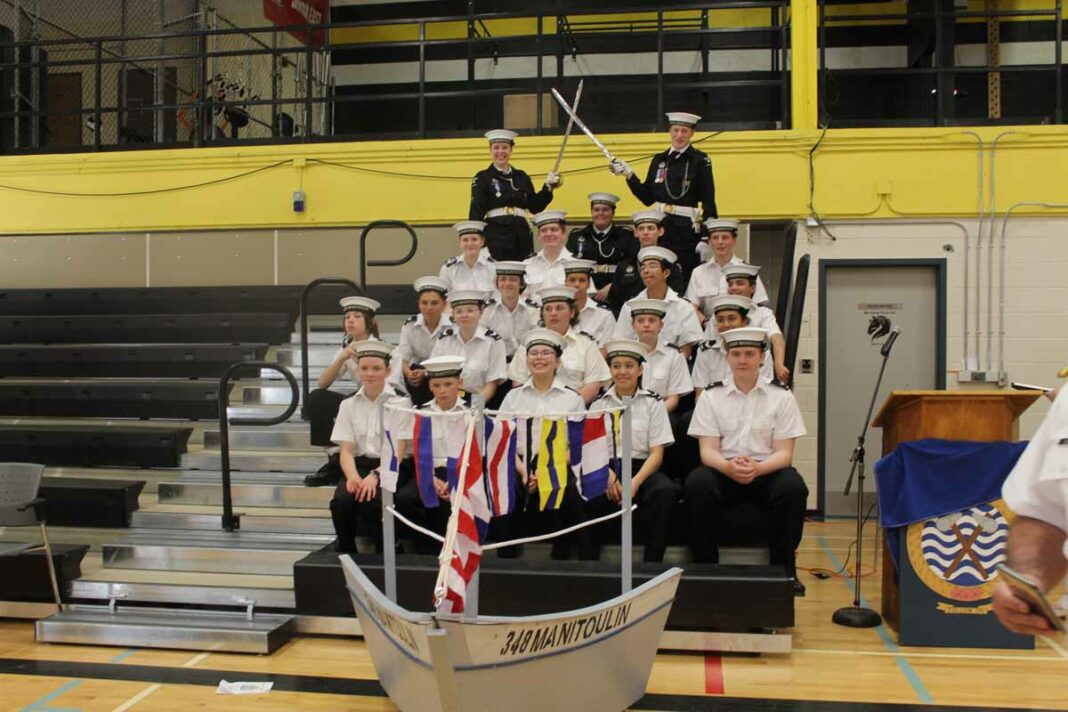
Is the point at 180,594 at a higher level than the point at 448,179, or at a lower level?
lower

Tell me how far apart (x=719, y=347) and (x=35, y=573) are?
14.3ft

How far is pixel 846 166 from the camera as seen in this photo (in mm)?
9234

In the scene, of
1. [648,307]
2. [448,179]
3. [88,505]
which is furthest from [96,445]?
[648,307]

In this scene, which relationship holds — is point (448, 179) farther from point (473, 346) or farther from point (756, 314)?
point (756, 314)

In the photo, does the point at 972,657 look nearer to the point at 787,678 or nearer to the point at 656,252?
the point at 787,678

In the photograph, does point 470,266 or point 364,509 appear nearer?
point 364,509

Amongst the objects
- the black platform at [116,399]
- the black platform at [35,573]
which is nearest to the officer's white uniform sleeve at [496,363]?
the black platform at [116,399]

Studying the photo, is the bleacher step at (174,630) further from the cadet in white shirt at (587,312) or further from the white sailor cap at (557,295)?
the cadet in white shirt at (587,312)

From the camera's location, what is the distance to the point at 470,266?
8016 millimetres

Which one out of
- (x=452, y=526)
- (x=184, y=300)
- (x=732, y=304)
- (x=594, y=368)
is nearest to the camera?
(x=452, y=526)

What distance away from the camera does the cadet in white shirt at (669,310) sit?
693 centimetres

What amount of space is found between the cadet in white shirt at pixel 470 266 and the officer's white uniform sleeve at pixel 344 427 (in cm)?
194

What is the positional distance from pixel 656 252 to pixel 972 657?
313 cm

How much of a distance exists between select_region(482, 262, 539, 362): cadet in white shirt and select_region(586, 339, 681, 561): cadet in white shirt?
1567 mm
